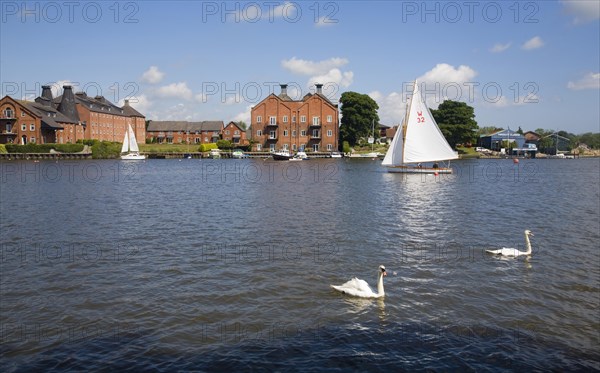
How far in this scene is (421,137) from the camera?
196ft

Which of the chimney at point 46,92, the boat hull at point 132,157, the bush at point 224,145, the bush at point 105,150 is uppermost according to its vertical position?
the chimney at point 46,92

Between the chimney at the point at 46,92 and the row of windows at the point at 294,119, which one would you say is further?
the chimney at the point at 46,92

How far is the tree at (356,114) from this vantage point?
11556 centimetres

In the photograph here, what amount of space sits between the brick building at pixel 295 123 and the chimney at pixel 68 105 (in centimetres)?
4420

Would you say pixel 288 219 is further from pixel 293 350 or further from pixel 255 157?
pixel 255 157

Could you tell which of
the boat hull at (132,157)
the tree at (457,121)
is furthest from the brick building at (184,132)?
the tree at (457,121)

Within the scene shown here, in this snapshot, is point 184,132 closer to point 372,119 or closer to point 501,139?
point 372,119

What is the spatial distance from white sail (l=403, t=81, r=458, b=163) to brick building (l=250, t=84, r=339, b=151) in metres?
54.0

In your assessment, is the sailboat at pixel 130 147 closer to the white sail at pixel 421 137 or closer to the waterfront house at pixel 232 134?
the waterfront house at pixel 232 134

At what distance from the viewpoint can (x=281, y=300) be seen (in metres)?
13.6

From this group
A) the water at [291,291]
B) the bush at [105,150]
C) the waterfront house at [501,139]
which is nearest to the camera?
the water at [291,291]

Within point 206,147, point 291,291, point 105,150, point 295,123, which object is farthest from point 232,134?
point 291,291

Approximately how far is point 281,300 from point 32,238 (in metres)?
14.0

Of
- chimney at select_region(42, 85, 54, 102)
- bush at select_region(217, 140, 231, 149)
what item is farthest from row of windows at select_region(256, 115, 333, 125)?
chimney at select_region(42, 85, 54, 102)
